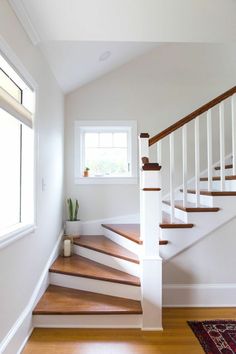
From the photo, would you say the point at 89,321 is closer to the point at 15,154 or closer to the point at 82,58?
the point at 15,154

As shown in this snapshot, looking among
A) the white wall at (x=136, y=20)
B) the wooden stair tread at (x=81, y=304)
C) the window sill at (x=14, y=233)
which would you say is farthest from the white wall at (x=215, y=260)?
the white wall at (x=136, y=20)

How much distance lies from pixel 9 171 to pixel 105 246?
4.92 feet

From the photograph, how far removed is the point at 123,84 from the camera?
3787 millimetres

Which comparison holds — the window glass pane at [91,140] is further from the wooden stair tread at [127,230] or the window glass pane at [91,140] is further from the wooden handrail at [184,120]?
the wooden handrail at [184,120]

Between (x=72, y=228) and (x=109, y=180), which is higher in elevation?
(x=109, y=180)

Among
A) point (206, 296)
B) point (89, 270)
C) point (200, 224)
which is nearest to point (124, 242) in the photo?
point (89, 270)

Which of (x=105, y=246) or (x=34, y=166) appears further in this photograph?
(x=105, y=246)

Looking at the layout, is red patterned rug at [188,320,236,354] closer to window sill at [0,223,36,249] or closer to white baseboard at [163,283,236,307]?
white baseboard at [163,283,236,307]

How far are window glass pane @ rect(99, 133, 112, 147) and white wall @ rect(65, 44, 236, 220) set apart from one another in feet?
0.85

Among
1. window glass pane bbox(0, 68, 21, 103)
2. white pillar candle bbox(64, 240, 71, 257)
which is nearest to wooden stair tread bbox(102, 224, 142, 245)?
white pillar candle bbox(64, 240, 71, 257)

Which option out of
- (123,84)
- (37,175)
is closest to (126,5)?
(37,175)

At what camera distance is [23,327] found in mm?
1977

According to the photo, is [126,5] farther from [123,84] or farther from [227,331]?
[227,331]

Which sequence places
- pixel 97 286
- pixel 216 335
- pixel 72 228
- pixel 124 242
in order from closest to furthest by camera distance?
pixel 216 335, pixel 97 286, pixel 124 242, pixel 72 228
